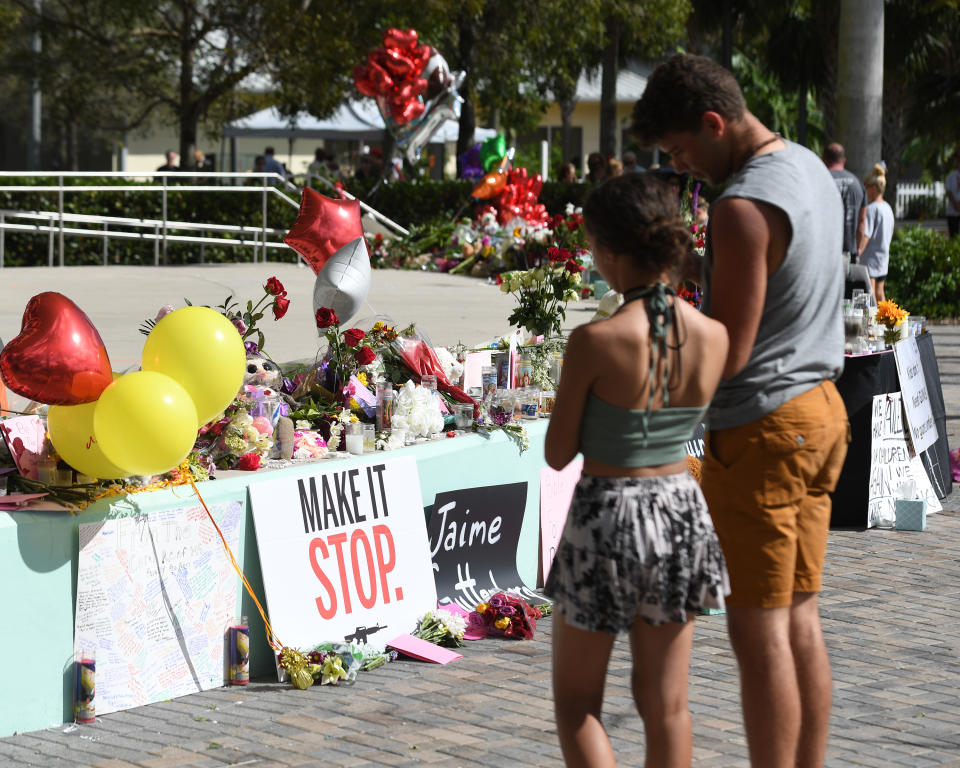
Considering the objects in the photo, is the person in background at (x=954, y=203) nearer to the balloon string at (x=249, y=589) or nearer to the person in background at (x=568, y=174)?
the person in background at (x=568, y=174)

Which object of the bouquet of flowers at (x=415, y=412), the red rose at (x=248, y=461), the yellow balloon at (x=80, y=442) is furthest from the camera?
the bouquet of flowers at (x=415, y=412)

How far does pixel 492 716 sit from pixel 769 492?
1636 mm

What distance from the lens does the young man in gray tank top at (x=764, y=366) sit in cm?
313

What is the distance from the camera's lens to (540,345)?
6617 mm

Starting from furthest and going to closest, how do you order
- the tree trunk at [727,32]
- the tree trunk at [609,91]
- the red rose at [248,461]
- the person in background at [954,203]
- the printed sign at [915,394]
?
A: the tree trunk at [609,91]
the tree trunk at [727,32]
the person in background at [954,203]
the printed sign at [915,394]
the red rose at [248,461]

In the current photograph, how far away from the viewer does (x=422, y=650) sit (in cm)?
507

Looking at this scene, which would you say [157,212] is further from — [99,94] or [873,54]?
[99,94]

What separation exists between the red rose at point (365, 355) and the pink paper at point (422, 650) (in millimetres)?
1204

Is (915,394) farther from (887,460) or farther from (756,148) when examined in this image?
(756,148)

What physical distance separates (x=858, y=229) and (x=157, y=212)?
38.9 feet

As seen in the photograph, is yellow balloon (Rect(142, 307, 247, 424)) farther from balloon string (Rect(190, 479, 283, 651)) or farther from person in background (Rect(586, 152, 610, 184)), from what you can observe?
person in background (Rect(586, 152, 610, 184))

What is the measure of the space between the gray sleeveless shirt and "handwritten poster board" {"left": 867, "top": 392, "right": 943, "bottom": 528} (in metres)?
4.04

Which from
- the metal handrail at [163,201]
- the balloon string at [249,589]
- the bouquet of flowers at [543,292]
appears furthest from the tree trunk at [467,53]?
the balloon string at [249,589]

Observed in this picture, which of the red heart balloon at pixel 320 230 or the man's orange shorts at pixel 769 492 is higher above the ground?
the red heart balloon at pixel 320 230
